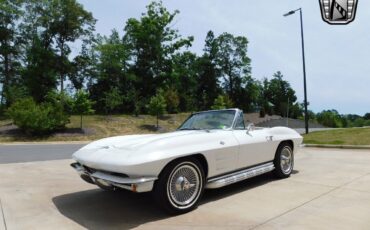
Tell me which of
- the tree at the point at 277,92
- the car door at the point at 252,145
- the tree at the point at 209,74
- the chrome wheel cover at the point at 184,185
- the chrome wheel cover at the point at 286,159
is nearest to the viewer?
the chrome wheel cover at the point at 184,185

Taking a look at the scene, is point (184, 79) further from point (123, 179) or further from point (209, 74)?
point (123, 179)

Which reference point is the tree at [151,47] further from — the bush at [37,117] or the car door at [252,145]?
the car door at [252,145]

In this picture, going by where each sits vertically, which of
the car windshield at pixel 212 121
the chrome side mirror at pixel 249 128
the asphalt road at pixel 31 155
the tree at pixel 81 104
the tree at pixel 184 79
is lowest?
the asphalt road at pixel 31 155

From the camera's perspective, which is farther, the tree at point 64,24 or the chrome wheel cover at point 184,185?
the tree at point 64,24

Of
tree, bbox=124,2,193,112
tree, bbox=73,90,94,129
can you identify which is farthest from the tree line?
tree, bbox=73,90,94,129

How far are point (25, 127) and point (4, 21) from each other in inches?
1021

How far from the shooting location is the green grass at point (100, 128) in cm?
2153

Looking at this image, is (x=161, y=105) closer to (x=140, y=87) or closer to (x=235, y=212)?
(x=140, y=87)

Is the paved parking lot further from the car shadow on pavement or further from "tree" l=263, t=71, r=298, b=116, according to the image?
"tree" l=263, t=71, r=298, b=116

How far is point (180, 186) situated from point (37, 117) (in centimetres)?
1974

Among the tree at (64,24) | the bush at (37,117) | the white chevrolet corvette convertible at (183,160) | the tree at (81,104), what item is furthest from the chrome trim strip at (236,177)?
the tree at (64,24)

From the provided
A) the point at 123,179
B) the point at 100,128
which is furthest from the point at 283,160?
the point at 100,128

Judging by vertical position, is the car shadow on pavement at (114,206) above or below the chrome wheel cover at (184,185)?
below

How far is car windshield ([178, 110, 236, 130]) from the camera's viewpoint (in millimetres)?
5461
